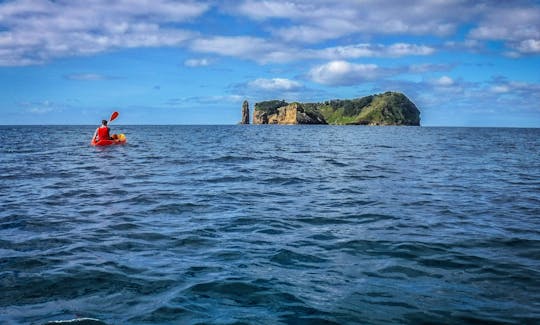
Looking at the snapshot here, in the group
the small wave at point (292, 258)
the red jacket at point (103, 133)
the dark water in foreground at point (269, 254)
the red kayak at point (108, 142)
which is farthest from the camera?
the red kayak at point (108, 142)

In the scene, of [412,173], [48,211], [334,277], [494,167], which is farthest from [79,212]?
[494,167]

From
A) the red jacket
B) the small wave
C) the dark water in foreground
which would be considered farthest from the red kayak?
the small wave

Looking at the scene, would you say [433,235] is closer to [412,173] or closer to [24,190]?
[412,173]

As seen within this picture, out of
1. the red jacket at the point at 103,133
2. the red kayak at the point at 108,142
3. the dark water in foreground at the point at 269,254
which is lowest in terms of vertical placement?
the dark water in foreground at the point at 269,254

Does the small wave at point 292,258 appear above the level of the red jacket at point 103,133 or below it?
below

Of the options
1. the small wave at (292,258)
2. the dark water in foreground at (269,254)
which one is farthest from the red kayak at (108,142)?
the small wave at (292,258)

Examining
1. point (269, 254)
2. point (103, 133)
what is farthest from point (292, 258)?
point (103, 133)

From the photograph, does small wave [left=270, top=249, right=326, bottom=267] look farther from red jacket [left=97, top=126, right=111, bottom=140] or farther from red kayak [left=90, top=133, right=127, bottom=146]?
red kayak [left=90, top=133, right=127, bottom=146]

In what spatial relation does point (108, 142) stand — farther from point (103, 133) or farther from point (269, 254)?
point (269, 254)

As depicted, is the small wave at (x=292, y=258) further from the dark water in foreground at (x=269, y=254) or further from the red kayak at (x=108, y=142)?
the red kayak at (x=108, y=142)

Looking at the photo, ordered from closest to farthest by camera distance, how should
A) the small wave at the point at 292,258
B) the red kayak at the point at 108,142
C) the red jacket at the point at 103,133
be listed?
the small wave at the point at 292,258, the red jacket at the point at 103,133, the red kayak at the point at 108,142

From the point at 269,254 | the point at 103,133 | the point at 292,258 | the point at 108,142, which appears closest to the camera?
the point at 292,258

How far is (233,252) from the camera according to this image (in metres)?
8.02

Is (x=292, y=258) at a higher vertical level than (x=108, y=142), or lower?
lower
